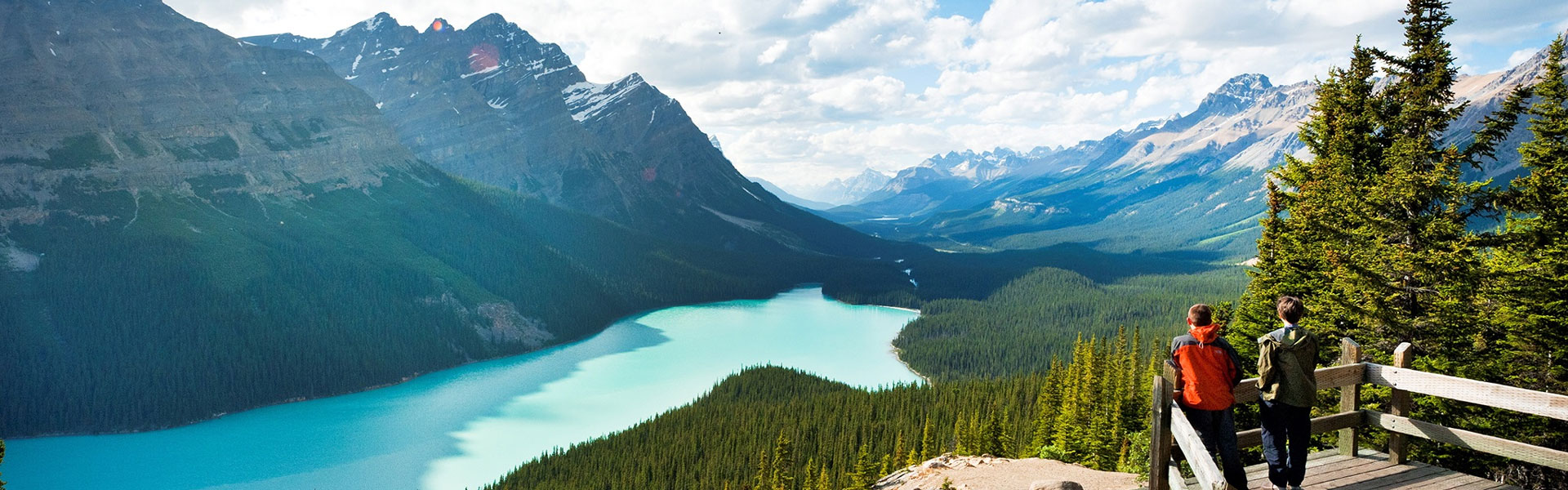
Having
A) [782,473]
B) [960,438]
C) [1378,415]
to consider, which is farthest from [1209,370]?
[960,438]

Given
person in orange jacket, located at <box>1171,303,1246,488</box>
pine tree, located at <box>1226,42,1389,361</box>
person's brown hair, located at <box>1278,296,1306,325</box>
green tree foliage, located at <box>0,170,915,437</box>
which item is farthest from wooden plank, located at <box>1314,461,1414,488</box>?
green tree foliage, located at <box>0,170,915,437</box>

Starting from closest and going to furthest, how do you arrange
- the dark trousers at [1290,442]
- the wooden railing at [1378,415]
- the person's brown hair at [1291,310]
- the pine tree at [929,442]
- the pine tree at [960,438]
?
1. the wooden railing at [1378,415]
2. the dark trousers at [1290,442]
3. the person's brown hair at [1291,310]
4. the pine tree at [960,438]
5. the pine tree at [929,442]

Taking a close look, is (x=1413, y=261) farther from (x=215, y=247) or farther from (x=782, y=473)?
(x=215, y=247)

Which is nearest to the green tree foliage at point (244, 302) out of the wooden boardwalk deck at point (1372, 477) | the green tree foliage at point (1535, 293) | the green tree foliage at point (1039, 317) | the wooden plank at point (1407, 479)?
the green tree foliage at point (1039, 317)

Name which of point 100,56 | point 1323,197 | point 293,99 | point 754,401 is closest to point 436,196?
point 293,99

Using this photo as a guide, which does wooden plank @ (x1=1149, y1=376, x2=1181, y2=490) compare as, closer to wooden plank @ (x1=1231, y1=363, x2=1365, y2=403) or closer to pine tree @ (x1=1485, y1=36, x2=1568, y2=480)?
wooden plank @ (x1=1231, y1=363, x2=1365, y2=403)

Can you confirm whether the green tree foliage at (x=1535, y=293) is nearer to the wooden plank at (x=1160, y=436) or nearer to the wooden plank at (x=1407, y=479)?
the wooden plank at (x=1407, y=479)

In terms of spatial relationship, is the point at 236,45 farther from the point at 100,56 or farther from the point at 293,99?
the point at 100,56
